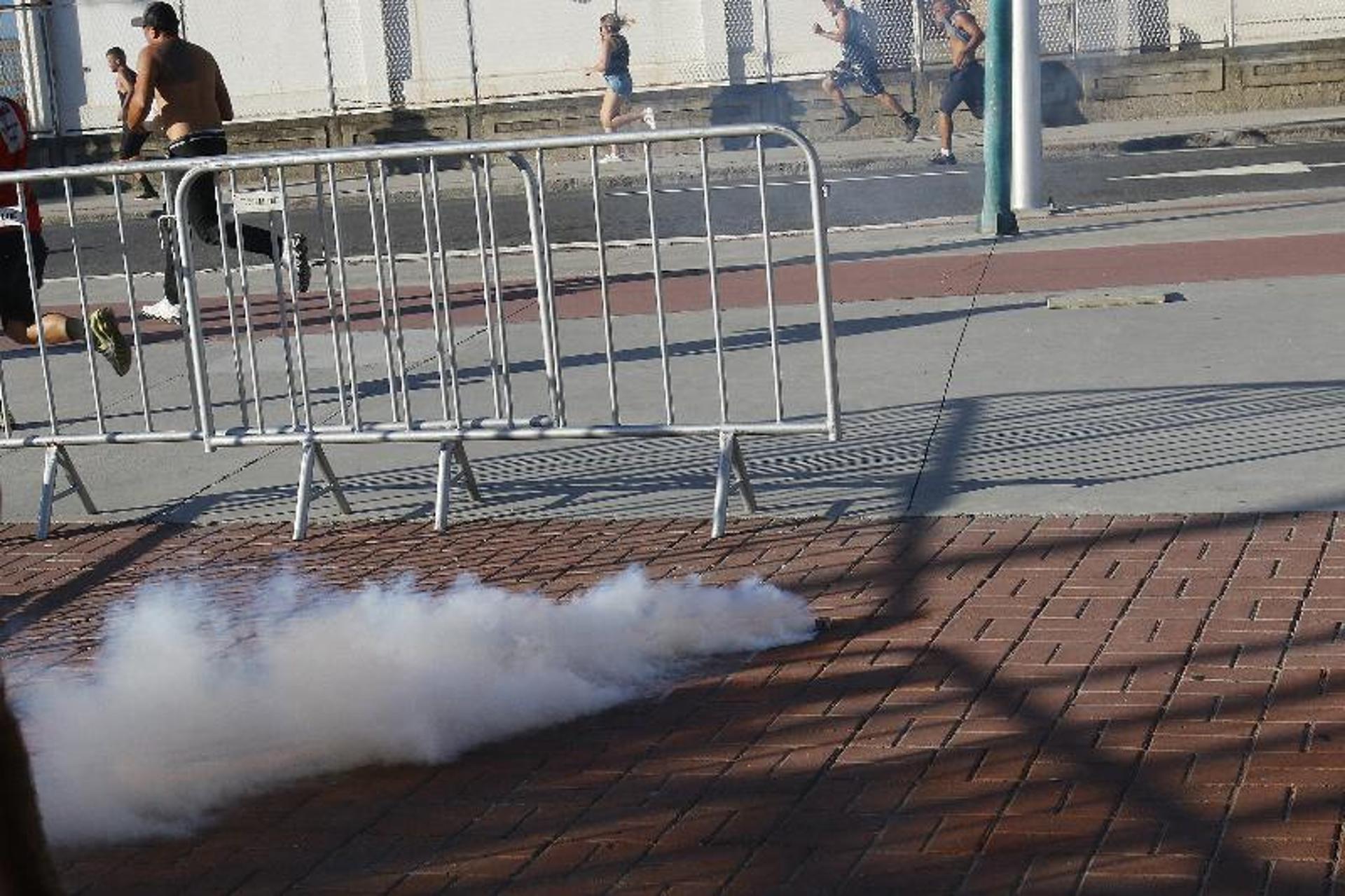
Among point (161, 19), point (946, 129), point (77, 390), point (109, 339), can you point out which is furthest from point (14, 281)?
point (946, 129)

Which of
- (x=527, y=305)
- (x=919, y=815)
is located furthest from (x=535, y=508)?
(x=527, y=305)

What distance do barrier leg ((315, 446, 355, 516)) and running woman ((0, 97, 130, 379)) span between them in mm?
1724

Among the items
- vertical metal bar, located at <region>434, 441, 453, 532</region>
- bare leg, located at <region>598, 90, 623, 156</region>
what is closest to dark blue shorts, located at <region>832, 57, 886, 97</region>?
bare leg, located at <region>598, 90, 623, 156</region>

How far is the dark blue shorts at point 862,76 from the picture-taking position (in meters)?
26.1

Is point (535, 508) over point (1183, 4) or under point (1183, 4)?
under

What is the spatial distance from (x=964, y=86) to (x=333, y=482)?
14574 millimetres

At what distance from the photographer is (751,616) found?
585cm

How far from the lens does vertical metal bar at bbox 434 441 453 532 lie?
7.36 meters

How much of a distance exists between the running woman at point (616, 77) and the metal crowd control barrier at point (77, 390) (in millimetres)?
11519

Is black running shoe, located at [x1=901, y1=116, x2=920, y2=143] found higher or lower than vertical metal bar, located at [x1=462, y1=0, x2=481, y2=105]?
lower

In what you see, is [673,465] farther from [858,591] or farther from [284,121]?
[284,121]

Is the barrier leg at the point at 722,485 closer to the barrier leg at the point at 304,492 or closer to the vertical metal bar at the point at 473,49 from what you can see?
the barrier leg at the point at 304,492

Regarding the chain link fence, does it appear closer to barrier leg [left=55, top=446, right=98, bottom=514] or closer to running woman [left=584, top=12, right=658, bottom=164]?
running woman [left=584, top=12, right=658, bottom=164]

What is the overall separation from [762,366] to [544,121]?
60.3 ft
